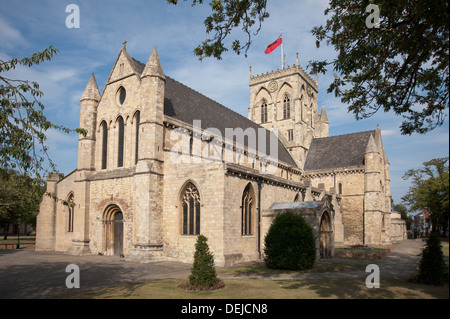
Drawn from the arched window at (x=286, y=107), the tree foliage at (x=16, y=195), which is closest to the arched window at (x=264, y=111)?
the arched window at (x=286, y=107)

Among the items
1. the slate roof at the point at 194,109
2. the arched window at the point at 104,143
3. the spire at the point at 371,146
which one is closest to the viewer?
the slate roof at the point at 194,109

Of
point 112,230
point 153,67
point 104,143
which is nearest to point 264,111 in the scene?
point 104,143

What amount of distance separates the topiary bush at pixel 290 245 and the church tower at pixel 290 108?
26.0 m

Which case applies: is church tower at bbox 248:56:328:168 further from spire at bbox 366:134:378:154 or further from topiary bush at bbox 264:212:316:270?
topiary bush at bbox 264:212:316:270

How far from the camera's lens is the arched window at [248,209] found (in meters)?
23.4

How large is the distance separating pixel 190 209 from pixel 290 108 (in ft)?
102

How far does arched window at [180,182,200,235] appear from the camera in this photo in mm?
22062

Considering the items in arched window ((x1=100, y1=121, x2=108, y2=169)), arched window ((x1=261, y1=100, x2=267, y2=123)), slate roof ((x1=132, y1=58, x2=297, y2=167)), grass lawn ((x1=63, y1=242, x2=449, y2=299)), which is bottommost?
grass lawn ((x1=63, y1=242, x2=449, y2=299))

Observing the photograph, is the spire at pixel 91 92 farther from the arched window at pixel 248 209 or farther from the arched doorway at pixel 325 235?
the arched doorway at pixel 325 235

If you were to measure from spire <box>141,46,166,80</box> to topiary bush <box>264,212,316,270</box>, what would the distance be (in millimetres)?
13261

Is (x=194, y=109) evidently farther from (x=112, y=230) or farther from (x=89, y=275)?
(x=89, y=275)

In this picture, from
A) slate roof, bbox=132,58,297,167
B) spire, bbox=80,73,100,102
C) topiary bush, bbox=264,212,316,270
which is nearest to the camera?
topiary bush, bbox=264,212,316,270

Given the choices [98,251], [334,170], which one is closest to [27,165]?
[98,251]

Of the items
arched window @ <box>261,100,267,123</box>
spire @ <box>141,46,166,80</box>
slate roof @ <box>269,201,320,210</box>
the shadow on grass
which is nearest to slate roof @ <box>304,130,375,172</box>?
arched window @ <box>261,100,267,123</box>
